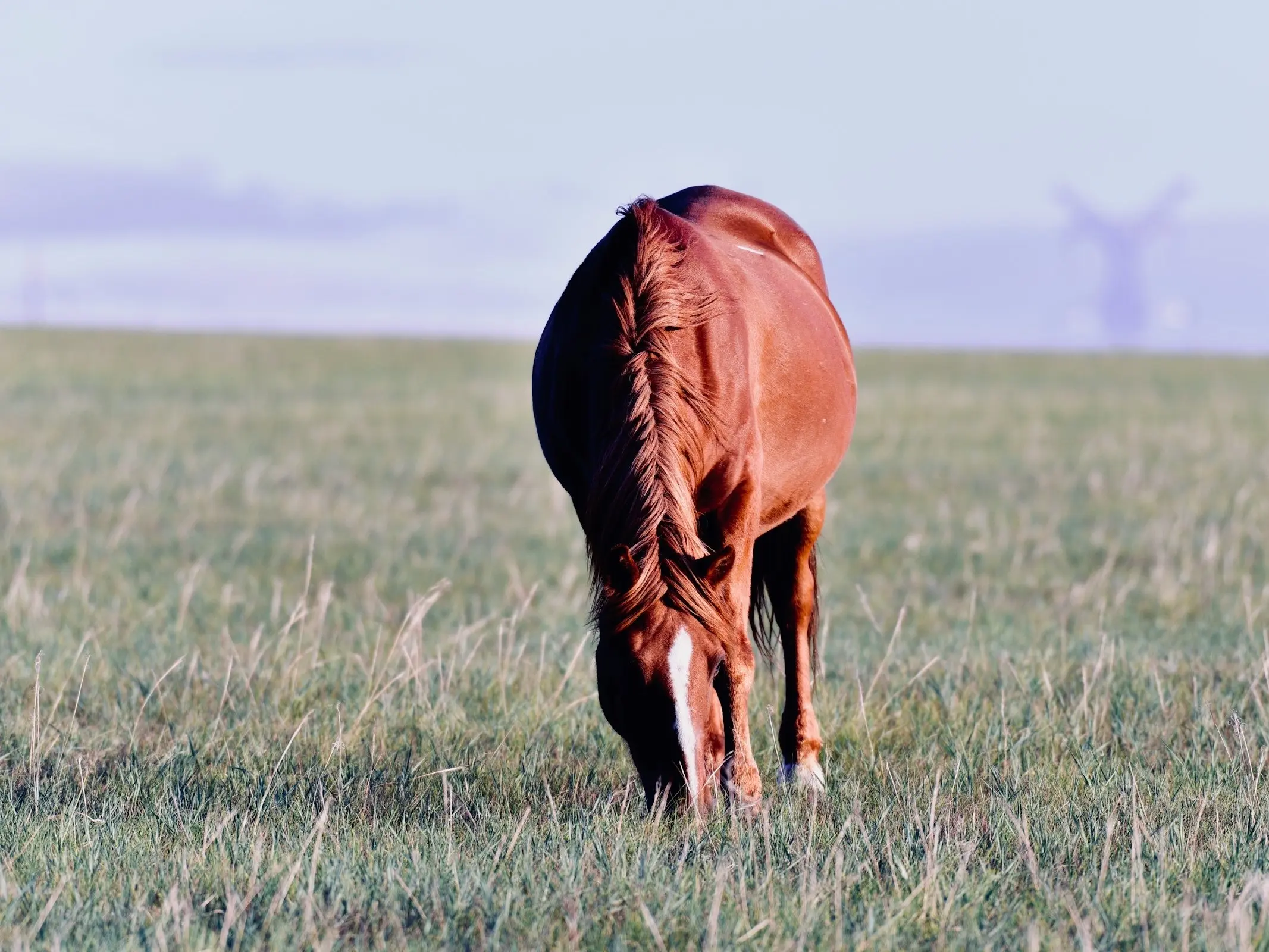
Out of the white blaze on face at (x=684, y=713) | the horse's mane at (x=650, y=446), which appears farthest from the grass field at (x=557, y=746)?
the horse's mane at (x=650, y=446)

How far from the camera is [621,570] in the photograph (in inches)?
131

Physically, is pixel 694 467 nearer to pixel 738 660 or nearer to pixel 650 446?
pixel 650 446

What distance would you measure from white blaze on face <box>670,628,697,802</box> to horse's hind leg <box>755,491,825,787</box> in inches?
65.7

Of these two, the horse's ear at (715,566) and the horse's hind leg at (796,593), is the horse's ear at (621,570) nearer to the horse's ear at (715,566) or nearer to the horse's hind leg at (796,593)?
the horse's ear at (715,566)

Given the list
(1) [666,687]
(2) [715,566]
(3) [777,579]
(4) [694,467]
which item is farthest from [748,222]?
(1) [666,687]

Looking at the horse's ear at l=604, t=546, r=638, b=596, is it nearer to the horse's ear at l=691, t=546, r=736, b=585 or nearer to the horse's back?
the horse's ear at l=691, t=546, r=736, b=585

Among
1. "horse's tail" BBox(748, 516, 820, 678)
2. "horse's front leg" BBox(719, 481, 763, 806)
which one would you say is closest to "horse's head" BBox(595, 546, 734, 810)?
"horse's front leg" BBox(719, 481, 763, 806)

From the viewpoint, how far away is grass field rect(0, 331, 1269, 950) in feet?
9.82

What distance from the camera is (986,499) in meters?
13.8

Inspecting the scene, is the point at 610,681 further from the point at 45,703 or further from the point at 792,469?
the point at 45,703

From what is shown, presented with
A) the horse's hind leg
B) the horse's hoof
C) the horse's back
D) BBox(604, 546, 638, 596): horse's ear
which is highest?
the horse's back

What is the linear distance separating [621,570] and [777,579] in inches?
88.6

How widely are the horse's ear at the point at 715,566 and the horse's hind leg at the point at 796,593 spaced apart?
1615mm

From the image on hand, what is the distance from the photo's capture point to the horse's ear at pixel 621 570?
3301mm
